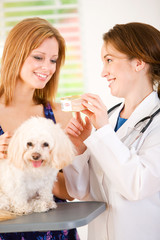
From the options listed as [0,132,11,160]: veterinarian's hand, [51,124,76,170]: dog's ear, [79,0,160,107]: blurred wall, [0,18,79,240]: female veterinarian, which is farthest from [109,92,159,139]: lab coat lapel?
[79,0,160,107]: blurred wall

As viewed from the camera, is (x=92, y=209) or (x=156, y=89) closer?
(x=92, y=209)

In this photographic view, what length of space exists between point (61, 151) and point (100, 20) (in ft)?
10.2

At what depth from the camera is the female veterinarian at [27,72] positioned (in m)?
1.78

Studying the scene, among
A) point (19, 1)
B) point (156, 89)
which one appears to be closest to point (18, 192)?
point (156, 89)

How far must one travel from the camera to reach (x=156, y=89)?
180 centimetres

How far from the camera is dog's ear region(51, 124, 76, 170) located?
5.03 ft

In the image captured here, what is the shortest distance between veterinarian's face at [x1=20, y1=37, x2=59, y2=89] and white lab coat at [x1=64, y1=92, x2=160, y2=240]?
418 millimetres

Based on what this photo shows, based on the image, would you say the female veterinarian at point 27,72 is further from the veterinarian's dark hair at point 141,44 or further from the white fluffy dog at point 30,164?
the veterinarian's dark hair at point 141,44

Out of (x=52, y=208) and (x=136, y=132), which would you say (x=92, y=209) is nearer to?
(x=52, y=208)

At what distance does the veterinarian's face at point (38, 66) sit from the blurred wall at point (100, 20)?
103 inches

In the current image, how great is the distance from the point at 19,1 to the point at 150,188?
145 inches

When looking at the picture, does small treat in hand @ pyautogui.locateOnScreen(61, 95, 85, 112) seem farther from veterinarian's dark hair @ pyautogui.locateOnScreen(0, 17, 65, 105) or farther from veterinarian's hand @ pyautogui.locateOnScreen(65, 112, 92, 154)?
veterinarian's dark hair @ pyautogui.locateOnScreen(0, 17, 65, 105)

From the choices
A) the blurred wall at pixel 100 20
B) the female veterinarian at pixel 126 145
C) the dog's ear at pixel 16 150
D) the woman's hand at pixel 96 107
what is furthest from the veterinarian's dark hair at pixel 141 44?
the blurred wall at pixel 100 20

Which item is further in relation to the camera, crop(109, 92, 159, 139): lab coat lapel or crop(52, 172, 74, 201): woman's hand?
crop(52, 172, 74, 201): woman's hand
